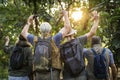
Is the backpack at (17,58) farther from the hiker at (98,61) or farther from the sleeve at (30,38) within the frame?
the hiker at (98,61)

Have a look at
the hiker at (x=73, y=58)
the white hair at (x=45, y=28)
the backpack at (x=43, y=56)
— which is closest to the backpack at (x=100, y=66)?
the hiker at (x=73, y=58)

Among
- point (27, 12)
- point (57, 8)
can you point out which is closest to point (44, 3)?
point (27, 12)

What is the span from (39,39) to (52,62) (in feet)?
1.57

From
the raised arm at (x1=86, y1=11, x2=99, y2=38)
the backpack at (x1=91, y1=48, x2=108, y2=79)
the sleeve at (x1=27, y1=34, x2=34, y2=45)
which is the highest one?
the raised arm at (x1=86, y1=11, x2=99, y2=38)

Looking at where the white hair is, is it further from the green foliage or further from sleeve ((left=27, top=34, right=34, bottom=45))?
the green foliage

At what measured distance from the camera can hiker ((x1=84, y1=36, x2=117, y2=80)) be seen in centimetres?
604

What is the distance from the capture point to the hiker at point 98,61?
6.04 meters

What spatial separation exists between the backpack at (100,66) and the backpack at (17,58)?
4.54 feet

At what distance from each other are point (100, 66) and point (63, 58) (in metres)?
0.69

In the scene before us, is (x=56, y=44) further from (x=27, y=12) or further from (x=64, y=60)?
(x=27, y=12)

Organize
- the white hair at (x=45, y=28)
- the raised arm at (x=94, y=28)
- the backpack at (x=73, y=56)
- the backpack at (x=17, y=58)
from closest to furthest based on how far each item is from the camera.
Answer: the white hair at (x=45, y=28) → the backpack at (x=73, y=56) → the raised arm at (x=94, y=28) → the backpack at (x=17, y=58)

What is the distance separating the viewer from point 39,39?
19.8 ft

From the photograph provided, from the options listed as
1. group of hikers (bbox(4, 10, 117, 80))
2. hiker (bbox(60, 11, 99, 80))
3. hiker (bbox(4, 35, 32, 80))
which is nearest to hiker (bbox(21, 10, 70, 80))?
group of hikers (bbox(4, 10, 117, 80))

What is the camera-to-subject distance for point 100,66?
6.06 metres
